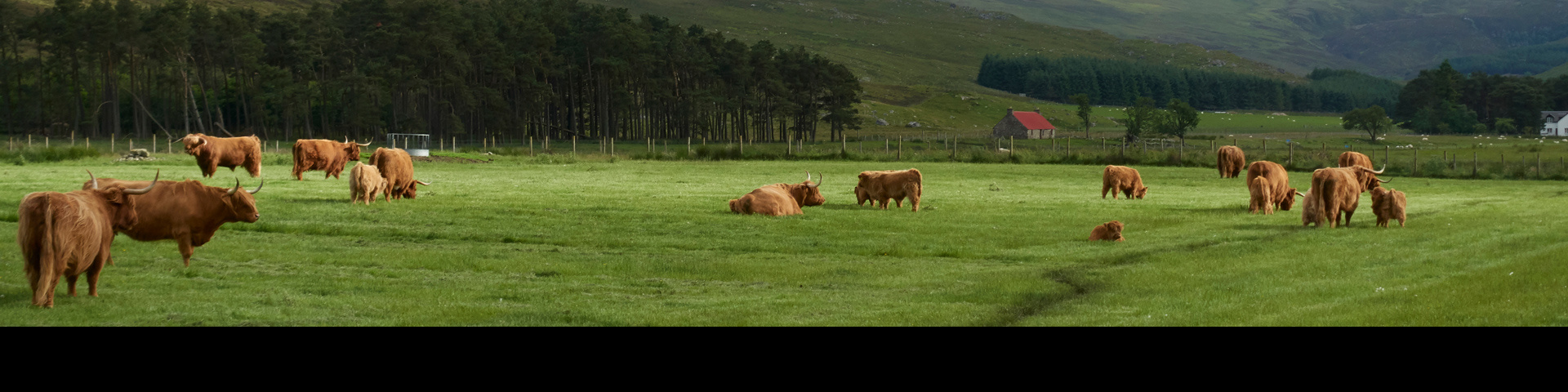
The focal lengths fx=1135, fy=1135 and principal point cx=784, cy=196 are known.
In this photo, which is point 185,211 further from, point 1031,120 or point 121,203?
point 1031,120

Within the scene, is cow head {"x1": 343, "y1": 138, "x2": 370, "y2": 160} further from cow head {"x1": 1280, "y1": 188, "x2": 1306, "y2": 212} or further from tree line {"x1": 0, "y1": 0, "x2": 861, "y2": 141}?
tree line {"x1": 0, "y1": 0, "x2": 861, "y2": 141}

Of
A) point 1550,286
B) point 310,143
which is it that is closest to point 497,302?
point 1550,286

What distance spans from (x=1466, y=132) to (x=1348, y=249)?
623 feet

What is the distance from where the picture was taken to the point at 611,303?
44.5 feet

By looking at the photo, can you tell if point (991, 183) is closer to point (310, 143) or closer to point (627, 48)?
point (310, 143)

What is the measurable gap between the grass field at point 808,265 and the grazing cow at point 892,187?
0.57 m

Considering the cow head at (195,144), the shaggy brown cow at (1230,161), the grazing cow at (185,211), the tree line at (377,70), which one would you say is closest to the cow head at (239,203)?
the grazing cow at (185,211)

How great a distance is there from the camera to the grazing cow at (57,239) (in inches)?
445

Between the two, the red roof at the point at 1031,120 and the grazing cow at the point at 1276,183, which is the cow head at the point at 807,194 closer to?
the grazing cow at the point at 1276,183

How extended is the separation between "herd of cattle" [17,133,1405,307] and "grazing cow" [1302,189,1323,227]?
0.02 meters

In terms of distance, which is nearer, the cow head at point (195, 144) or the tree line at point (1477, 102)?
the cow head at point (195, 144)

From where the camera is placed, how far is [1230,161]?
154 feet

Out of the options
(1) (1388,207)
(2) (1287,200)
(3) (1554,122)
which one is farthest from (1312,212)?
(3) (1554,122)
